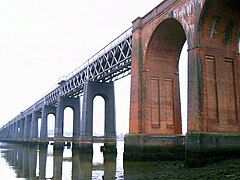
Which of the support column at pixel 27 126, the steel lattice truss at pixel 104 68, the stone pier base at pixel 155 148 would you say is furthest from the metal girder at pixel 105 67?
the support column at pixel 27 126

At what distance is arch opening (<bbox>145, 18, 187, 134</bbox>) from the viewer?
72.5 ft

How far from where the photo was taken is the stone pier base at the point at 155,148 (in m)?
20.5

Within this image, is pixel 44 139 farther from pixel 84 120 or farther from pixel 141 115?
pixel 141 115

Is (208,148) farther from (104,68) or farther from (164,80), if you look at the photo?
(104,68)

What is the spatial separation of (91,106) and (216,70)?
22.0m

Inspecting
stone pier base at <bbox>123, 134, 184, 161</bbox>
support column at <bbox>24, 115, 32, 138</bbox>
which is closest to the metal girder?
stone pier base at <bbox>123, 134, 184, 161</bbox>

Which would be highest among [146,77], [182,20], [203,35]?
[182,20]

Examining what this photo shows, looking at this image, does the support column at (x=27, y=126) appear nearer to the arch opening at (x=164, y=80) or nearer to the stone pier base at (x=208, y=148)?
the arch opening at (x=164, y=80)

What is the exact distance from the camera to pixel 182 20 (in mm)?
18203

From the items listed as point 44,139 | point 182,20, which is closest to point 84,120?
point 182,20

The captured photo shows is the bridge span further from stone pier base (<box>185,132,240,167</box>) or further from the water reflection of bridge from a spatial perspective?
the water reflection of bridge

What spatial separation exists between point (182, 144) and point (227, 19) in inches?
362

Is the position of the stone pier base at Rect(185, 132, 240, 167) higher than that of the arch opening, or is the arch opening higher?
the arch opening

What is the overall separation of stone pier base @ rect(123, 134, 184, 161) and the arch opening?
1133 millimetres
